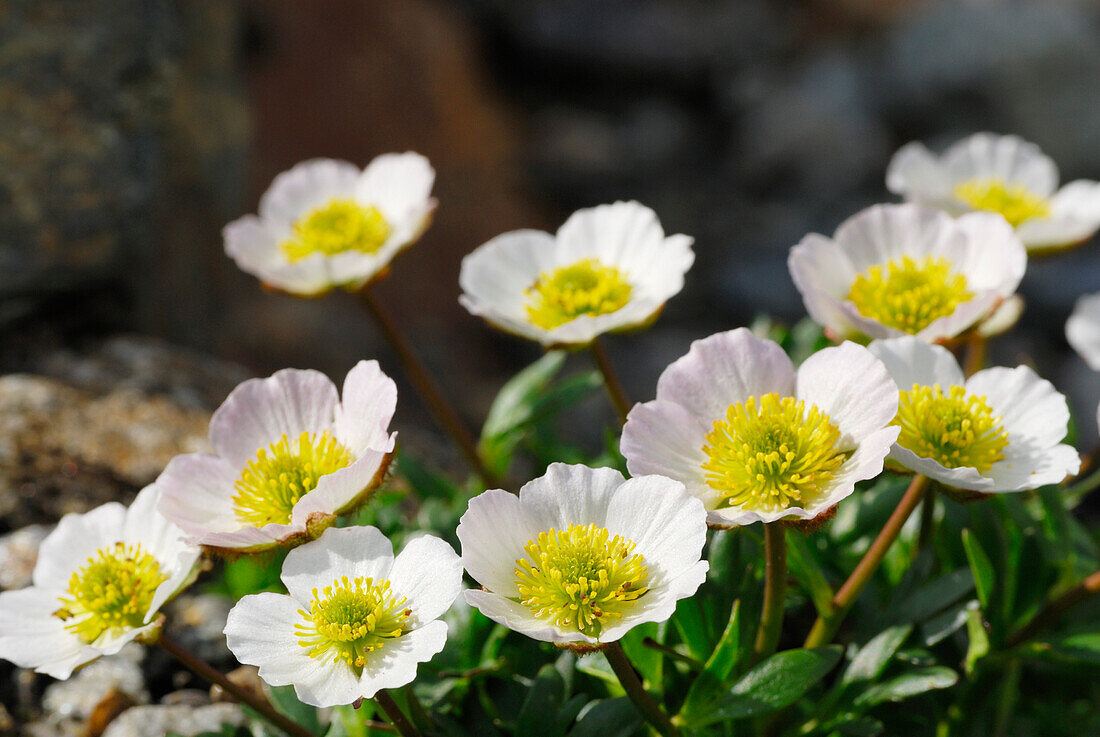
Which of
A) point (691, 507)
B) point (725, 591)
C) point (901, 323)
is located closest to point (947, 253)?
point (901, 323)

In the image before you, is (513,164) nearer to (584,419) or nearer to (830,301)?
(584,419)

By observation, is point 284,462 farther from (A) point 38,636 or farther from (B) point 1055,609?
(B) point 1055,609

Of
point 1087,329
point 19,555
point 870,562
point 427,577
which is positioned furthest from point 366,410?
point 1087,329

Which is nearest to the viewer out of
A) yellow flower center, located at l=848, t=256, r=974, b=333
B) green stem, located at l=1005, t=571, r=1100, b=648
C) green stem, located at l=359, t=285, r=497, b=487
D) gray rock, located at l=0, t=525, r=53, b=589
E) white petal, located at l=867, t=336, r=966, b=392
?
white petal, located at l=867, t=336, r=966, b=392

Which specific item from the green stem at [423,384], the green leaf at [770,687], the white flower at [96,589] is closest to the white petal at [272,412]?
the white flower at [96,589]

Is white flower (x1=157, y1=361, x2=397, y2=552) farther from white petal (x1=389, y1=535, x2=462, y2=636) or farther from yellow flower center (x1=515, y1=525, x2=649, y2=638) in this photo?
yellow flower center (x1=515, y1=525, x2=649, y2=638)

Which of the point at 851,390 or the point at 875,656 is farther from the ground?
the point at 851,390

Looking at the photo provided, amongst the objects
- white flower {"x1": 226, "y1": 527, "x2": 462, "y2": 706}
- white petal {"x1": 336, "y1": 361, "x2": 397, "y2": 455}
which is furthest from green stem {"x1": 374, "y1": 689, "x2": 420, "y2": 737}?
white petal {"x1": 336, "y1": 361, "x2": 397, "y2": 455}
